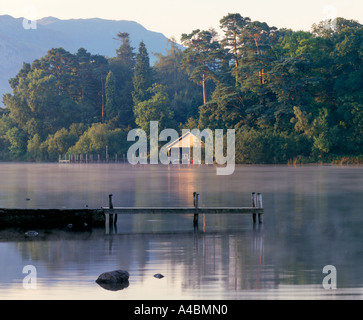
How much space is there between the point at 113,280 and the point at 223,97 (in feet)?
302

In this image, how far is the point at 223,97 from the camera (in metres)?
106

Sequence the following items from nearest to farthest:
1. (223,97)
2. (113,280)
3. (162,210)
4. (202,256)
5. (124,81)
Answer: (113,280) < (202,256) < (162,210) < (223,97) < (124,81)

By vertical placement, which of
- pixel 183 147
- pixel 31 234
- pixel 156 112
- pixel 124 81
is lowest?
pixel 31 234

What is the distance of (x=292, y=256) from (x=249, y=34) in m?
108

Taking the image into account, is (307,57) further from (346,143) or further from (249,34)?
(249,34)

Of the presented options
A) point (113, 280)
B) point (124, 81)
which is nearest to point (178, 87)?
point (124, 81)

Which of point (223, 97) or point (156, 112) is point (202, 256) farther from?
point (156, 112)

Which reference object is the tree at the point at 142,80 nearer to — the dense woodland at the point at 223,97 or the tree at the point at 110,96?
the dense woodland at the point at 223,97

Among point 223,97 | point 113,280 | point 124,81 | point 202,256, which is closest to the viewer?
point 113,280

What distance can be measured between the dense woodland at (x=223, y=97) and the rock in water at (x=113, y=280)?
268 feet

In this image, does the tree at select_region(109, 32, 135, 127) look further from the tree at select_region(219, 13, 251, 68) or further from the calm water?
the calm water

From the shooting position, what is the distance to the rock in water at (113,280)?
588 inches

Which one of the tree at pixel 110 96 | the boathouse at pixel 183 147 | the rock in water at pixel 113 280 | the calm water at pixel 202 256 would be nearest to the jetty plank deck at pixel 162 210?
the calm water at pixel 202 256

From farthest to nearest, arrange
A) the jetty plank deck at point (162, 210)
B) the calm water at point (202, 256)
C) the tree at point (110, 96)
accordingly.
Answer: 1. the tree at point (110, 96)
2. the jetty plank deck at point (162, 210)
3. the calm water at point (202, 256)
